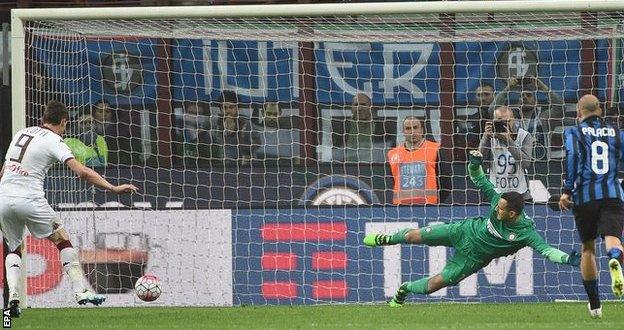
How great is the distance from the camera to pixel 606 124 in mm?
12062

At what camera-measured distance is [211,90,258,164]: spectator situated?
608 inches

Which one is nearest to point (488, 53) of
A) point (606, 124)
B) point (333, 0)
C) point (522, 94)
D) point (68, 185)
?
point (522, 94)

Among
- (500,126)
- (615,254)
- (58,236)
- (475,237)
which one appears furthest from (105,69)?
(615,254)

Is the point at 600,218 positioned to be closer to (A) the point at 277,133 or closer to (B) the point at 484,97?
(B) the point at 484,97

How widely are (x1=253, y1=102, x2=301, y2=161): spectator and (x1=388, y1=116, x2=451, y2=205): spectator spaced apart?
98 centimetres

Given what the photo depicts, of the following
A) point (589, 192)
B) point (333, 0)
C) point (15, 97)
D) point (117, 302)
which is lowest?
point (117, 302)

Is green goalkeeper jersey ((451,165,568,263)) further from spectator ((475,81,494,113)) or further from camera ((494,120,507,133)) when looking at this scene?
spectator ((475,81,494,113))

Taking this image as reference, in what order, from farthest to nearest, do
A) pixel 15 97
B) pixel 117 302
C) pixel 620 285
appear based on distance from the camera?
pixel 117 302
pixel 15 97
pixel 620 285

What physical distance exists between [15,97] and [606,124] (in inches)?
219

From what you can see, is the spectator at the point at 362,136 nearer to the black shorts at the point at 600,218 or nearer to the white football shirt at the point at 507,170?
the white football shirt at the point at 507,170

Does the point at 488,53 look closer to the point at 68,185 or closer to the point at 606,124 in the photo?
the point at 606,124

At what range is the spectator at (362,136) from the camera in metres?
15.4

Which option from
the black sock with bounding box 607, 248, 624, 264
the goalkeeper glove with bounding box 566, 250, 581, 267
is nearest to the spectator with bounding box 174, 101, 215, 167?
the goalkeeper glove with bounding box 566, 250, 581, 267

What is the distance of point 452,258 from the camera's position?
1416 centimetres
